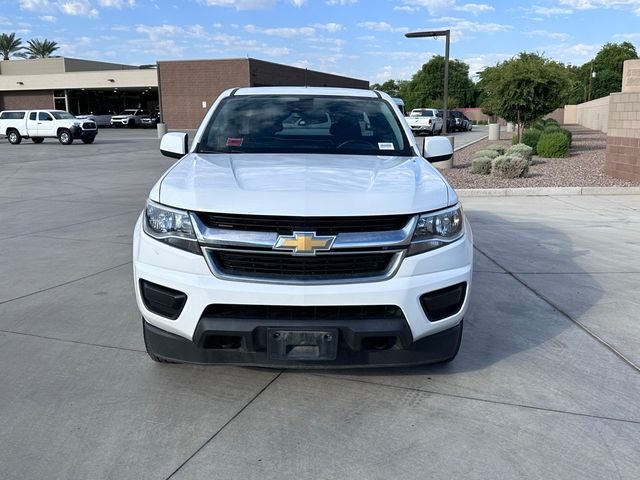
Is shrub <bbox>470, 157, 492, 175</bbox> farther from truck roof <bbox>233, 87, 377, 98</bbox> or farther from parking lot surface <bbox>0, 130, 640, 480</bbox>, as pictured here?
truck roof <bbox>233, 87, 377, 98</bbox>

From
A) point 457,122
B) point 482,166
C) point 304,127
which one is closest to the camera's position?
point 304,127

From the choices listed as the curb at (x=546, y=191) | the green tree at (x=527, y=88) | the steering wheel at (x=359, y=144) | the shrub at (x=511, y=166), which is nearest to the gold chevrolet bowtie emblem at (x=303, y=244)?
the steering wheel at (x=359, y=144)

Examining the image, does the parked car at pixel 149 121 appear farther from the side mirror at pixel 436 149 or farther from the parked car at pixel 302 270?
the parked car at pixel 302 270

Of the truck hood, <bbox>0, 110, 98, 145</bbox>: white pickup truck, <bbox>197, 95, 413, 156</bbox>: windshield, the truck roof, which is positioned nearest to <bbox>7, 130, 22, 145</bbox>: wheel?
<bbox>0, 110, 98, 145</bbox>: white pickup truck

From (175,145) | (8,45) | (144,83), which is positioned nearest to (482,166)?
(175,145)

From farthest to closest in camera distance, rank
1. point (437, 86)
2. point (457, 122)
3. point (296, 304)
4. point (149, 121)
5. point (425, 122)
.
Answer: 1. point (437, 86)
2. point (149, 121)
3. point (457, 122)
4. point (425, 122)
5. point (296, 304)

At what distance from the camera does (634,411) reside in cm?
351

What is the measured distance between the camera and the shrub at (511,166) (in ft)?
46.3

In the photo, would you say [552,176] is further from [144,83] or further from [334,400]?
[144,83]

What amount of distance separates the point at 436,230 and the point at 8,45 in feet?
271

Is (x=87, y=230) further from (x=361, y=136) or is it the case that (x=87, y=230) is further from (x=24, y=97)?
(x=24, y=97)

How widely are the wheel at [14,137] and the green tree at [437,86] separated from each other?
226ft

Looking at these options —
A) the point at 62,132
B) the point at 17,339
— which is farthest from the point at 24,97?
the point at 17,339

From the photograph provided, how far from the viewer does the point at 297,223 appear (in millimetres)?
3189
